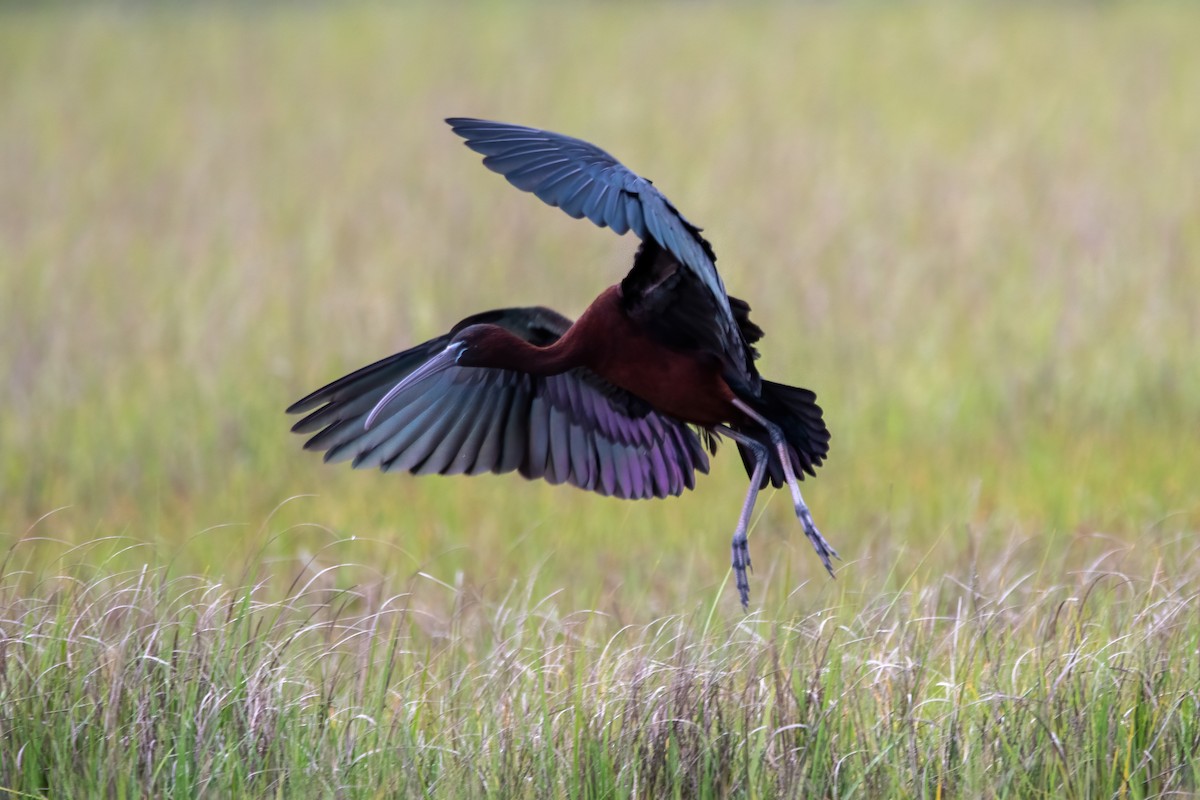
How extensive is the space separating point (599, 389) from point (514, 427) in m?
0.27

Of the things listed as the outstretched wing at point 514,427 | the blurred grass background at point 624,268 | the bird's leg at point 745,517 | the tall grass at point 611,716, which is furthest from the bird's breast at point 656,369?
the tall grass at point 611,716

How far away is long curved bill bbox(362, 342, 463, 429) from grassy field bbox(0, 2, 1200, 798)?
375mm

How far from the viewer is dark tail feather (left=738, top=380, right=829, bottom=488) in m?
4.09

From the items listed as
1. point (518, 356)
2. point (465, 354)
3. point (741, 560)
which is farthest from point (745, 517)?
point (465, 354)

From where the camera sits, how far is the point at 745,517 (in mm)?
3729

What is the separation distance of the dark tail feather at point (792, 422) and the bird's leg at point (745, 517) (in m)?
0.08

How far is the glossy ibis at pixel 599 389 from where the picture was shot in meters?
3.44

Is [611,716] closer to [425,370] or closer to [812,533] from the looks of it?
[812,533]

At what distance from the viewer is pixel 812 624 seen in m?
3.84

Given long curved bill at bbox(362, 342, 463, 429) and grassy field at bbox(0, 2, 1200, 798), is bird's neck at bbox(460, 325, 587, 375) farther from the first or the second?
grassy field at bbox(0, 2, 1200, 798)

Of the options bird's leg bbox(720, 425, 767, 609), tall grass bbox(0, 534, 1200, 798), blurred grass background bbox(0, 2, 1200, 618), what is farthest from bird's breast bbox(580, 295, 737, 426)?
tall grass bbox(0, 534, 1200, 798)

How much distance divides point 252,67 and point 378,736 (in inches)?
506

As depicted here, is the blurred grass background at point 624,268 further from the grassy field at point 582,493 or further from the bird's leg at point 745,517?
the bird's leg at point 745,517

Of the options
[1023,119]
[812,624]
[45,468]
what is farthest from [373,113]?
[812,624]
